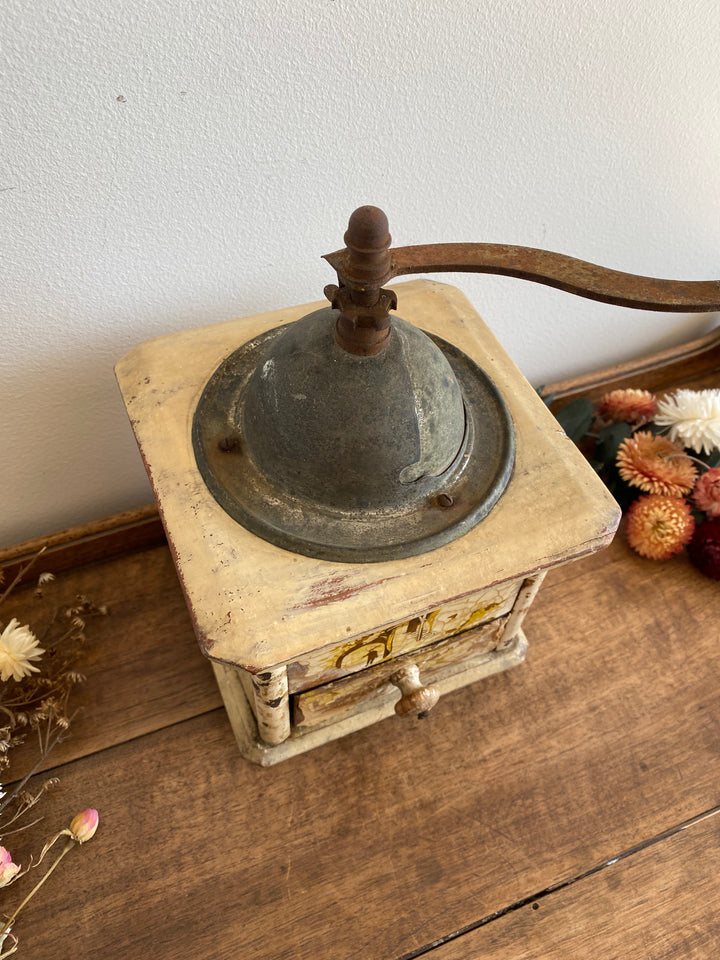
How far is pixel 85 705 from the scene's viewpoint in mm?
878

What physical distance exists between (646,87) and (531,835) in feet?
2.86

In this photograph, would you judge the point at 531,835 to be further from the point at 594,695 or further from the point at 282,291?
the point at 282,291

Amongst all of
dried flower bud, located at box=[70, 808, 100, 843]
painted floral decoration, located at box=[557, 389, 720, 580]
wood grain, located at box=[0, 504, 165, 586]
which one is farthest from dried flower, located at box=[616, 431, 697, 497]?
dried flower bud, located at box=[70, 808, 100, 843]

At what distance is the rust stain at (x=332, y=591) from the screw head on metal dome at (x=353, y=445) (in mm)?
21

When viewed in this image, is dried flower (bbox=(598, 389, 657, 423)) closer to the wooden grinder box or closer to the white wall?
the white wall

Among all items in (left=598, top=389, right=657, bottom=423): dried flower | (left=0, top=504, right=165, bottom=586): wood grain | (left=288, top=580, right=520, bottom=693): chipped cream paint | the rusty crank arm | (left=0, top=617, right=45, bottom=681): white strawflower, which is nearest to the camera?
the rusty crank arm

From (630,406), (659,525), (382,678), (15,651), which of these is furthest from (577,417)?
(15,651)

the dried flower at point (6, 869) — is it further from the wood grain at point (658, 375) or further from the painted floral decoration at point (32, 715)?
the wood grain at point (658, 375)

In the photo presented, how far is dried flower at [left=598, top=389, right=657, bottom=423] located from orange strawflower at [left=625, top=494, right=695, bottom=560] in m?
0.14

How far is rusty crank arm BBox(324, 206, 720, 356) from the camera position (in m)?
0.53

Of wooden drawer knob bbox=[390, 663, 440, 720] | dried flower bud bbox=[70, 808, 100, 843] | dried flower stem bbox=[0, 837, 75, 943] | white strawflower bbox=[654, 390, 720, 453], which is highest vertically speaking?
white strawflower bbox=[654, 390, 720, 453]

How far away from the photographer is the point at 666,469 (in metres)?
0.99

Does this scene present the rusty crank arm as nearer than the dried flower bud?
Yes

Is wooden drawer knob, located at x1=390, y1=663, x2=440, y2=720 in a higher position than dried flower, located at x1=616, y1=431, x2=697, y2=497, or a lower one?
lower
